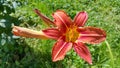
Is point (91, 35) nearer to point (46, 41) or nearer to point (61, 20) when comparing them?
point (61, 20)

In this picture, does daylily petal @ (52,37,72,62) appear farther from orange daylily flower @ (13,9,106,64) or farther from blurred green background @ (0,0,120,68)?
blurred green background @ (0,0,120,68)

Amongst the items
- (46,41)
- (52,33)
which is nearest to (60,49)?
(52,33)

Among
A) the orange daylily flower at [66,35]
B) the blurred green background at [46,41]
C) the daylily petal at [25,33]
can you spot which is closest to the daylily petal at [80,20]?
the orange daylily flower at [66,35]

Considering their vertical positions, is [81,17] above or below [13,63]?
above

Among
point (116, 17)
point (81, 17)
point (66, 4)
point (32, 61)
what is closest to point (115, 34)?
point (116, 17)

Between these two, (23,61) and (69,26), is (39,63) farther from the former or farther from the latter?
(69,26)

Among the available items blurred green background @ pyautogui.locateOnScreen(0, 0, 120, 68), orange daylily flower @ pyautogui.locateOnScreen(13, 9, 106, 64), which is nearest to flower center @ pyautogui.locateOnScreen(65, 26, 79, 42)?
orange daylily flower @ pyautogui.locateOnScreen(13, 9, 106, 64)
